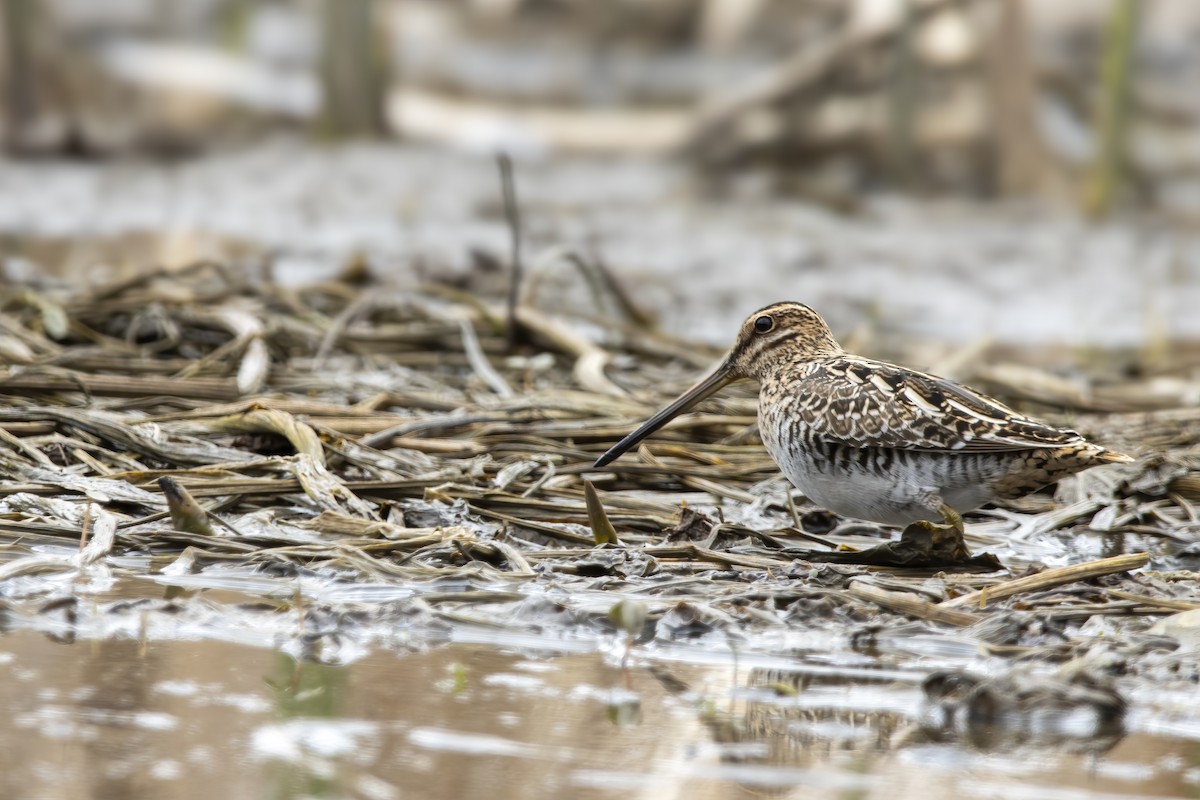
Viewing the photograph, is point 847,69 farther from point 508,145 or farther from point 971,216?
point 508,145

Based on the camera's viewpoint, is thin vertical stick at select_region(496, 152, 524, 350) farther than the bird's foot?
Yes

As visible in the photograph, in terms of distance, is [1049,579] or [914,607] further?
[1049,579]

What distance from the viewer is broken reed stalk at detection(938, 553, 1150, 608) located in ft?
12.3

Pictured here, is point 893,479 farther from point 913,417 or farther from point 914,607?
point 914,607

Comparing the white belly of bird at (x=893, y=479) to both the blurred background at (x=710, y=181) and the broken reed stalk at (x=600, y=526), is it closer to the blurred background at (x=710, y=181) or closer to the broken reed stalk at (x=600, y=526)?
the broken reed stalk at (x=600, y=526)

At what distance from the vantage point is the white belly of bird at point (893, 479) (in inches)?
163

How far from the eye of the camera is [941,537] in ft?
13.5

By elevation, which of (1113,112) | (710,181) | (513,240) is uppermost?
(1113,112)

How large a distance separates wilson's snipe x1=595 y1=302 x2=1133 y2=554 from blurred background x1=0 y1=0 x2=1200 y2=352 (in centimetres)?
329

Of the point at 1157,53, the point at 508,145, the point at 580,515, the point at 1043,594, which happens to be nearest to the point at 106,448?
the point at 580,515

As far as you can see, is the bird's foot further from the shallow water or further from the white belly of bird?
the shallow water

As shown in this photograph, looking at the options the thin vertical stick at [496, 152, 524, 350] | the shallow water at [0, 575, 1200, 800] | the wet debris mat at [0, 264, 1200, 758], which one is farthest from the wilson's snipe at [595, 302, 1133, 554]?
the thin vertical stick at [496, 152, 524, 350]

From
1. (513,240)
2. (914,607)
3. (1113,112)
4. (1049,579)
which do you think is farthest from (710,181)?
(914,607)

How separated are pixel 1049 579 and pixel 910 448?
0.46 m
